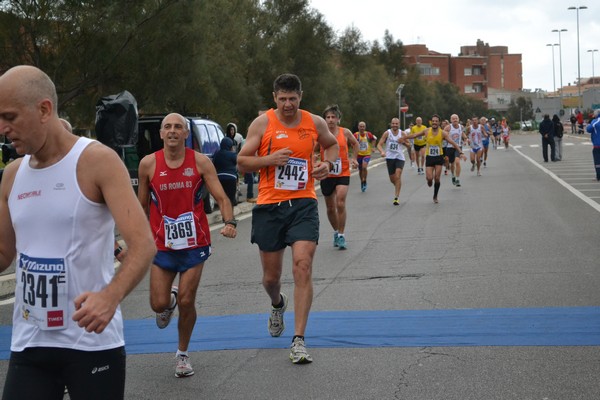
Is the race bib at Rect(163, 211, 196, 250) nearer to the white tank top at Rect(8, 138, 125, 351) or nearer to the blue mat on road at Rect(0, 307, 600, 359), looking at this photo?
the blue mat on road at Rect(0, 307, 600, 359)

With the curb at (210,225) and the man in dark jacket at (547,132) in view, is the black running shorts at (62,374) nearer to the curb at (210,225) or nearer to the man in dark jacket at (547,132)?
the curb at (210,225)

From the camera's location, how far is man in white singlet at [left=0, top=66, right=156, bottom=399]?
11.3 feet

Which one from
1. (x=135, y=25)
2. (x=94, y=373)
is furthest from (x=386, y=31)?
(x=94, y=373)

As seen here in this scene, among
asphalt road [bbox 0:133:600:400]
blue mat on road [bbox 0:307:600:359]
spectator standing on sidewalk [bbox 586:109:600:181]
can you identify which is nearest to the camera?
asphalt road [bbox 0:133:600:400]

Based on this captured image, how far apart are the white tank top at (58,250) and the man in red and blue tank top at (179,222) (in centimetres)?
311

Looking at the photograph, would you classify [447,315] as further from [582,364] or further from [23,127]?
[23,127]

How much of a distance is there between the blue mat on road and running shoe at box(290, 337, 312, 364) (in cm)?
56

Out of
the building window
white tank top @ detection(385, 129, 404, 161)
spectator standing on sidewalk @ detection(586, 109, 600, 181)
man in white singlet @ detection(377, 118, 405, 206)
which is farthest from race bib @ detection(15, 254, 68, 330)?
Answer: the building window

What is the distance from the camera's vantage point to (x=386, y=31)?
4013 inches

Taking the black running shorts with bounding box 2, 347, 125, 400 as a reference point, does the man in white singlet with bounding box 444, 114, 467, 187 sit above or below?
below

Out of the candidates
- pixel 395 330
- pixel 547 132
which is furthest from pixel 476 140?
pixel 395 330

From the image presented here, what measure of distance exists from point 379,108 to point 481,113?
73.5 metres

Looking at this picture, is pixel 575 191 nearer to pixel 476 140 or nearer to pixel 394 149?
pixel 394 149

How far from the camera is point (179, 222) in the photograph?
6734mm
